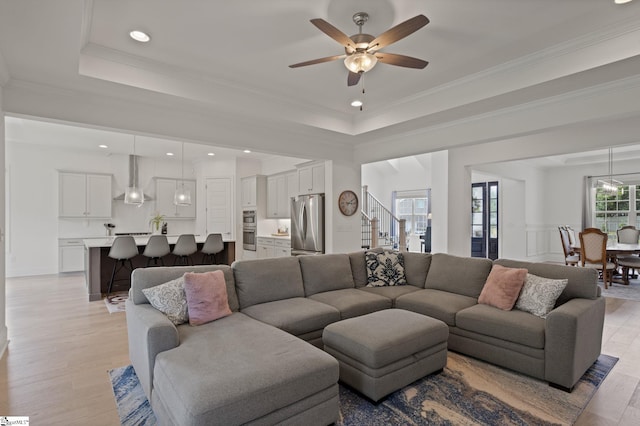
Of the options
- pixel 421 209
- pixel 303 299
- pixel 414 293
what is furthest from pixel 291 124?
pixel 421 209

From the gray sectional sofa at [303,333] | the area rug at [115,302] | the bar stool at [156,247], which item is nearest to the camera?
the gray sectional sofa at [303,333]

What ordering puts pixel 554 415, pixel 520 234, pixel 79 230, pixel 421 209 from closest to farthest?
pixel 554 415, pixel 79 230, pixel 520 234, pixel 421 209

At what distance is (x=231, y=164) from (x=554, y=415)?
7.57 metres

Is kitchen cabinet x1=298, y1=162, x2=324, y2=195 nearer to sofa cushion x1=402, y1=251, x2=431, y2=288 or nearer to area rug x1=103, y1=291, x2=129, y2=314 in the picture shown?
sofa cushion x1=402, y1=251, x2=431, y2=288

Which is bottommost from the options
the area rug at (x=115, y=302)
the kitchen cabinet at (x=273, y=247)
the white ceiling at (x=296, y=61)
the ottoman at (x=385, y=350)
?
the area rug at (x=115, y=302)

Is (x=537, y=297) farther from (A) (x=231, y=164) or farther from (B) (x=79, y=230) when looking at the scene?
(B) (x=79, y=230)

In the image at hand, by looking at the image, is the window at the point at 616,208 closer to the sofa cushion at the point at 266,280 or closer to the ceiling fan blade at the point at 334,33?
the sofa cushion at the point at 266,280

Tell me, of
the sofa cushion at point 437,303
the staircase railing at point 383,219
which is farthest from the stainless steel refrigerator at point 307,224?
the staircase railing at point 383,219

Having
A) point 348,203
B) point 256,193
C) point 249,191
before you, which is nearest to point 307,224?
point 348,203

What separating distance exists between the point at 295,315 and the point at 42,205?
732 cm

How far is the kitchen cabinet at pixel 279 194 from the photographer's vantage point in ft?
23.7

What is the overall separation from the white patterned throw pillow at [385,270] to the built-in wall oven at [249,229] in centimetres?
428

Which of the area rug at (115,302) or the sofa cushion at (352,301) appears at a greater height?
the sofa cushion at (352,301)

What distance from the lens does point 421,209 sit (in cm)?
1066
